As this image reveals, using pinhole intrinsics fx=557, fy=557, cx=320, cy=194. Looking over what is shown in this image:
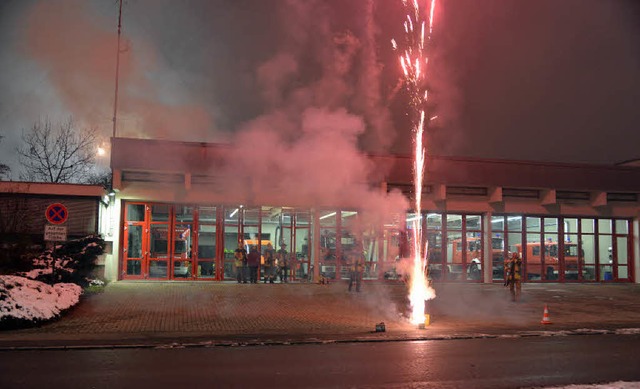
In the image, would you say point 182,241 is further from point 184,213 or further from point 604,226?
point 604,226

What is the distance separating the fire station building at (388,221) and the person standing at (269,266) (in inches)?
45.7

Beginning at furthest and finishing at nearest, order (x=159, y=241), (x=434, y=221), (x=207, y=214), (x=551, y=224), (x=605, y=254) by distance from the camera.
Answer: (x=605, y=254), (x=551, y=224), (x=434, y=221), (x=207, y=214), (x=159, y=241)

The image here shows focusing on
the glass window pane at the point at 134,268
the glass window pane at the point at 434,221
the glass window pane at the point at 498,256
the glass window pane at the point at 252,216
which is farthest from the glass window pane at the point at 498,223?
the glass window pane at the point at 134,268

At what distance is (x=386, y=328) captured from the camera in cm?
1343

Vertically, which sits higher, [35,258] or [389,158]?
[389,158]

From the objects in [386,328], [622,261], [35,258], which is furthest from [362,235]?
[622,261]

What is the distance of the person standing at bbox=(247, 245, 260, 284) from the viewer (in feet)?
70.0

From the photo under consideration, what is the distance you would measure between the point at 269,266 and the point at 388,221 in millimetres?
5862

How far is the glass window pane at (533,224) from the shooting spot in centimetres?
2647

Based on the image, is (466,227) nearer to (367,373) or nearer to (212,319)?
(212,319)

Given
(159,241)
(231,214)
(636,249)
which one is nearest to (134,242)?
(159,241)

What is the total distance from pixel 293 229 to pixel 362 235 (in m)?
4.49

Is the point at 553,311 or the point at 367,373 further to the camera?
the point at 553,311

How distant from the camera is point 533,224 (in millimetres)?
26562
